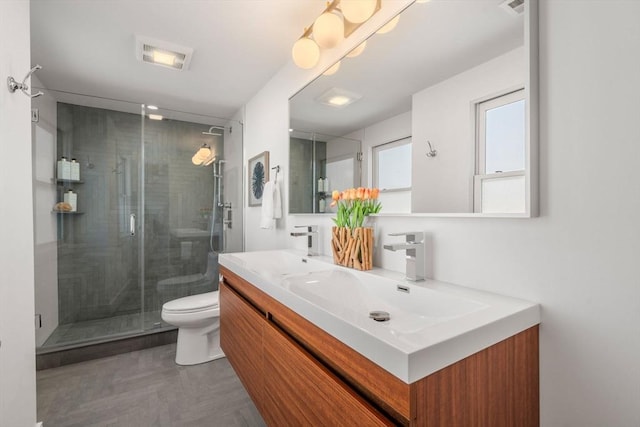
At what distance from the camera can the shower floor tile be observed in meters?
2.38

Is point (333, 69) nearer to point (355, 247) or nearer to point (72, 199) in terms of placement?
point (355, 247)

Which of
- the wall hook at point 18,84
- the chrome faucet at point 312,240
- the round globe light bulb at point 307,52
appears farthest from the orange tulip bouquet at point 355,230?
the wall hook at point 18,84

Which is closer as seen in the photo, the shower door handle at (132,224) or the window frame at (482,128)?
the window frame at (482,128)

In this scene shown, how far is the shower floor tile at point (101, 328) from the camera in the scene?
2383mm

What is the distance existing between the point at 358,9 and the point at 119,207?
2.74m

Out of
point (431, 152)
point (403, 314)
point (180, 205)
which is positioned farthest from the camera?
point (180, 205)

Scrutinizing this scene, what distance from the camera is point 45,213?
8.06 feet

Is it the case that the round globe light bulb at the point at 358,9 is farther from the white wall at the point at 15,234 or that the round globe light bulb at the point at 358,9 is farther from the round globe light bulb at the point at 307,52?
the white wall at the point at 15,234

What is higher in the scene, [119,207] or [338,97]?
[338,97]

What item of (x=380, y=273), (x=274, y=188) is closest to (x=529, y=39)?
(x=380, y=273)

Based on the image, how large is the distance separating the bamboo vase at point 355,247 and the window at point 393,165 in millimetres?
227

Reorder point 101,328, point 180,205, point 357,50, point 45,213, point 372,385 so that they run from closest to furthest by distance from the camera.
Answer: point 372,385, point 357,50, point 45,213, point 101,328, point 180,205

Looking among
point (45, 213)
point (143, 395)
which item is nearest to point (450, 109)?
point (143, 395)

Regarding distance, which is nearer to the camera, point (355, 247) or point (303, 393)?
point (303, 393)
